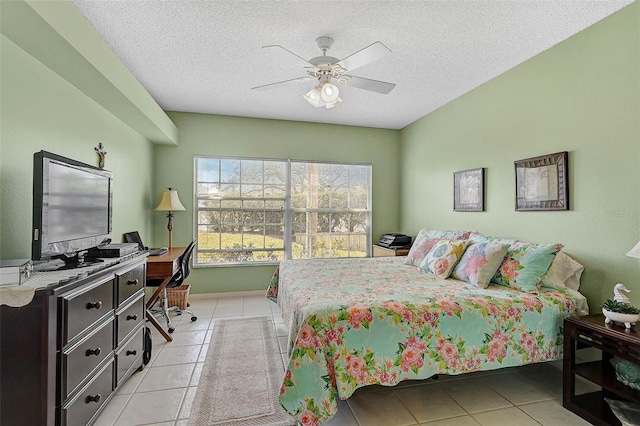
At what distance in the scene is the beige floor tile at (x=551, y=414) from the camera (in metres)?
1.86

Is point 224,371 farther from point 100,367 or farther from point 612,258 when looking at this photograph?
point 612,258

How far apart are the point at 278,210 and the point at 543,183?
3350 mm

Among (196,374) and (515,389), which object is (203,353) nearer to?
(196,374)

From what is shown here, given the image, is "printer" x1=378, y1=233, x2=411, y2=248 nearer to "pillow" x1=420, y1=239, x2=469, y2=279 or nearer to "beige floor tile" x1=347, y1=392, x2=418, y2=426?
"pillow" x1=420, y1=239, x2=469, y2=279

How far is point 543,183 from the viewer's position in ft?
8.77

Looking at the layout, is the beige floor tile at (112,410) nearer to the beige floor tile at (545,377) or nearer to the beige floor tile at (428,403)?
the beige floor tile at (428,403)

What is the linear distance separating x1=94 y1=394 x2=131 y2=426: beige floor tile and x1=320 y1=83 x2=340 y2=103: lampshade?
263cm

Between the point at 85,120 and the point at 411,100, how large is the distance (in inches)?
136

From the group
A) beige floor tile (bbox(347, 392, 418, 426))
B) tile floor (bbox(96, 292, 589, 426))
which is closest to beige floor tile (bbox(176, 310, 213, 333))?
tile floor (bbox(96, 292, 589, 426))

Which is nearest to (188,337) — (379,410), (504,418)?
(379,410)

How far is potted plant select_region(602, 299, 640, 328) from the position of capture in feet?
5.83

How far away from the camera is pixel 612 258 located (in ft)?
7.18

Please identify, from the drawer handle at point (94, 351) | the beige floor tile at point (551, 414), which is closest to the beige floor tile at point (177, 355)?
the drawer handle at point (94, 351)

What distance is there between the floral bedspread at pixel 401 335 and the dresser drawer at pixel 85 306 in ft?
3.63
